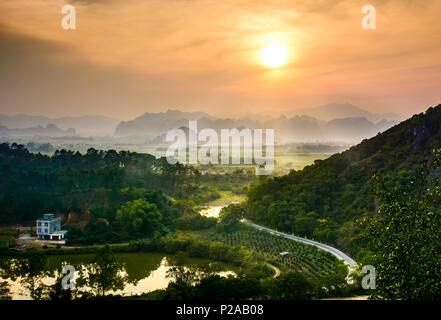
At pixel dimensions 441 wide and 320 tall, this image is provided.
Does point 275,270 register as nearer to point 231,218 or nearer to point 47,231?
point 231,218

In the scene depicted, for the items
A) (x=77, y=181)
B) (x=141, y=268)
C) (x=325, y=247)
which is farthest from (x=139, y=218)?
(x=325, y=247)

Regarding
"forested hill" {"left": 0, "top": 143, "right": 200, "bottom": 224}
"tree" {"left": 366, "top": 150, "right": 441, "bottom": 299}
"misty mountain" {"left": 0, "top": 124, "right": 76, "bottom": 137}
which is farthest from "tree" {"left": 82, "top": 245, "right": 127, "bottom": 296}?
"misty mountain" {"left": 0, "top": 124, "right": 76, "bottom": 137}

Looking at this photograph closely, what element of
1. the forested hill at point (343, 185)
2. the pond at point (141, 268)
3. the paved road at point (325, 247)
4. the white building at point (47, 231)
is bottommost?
the pond at point (141, 268)

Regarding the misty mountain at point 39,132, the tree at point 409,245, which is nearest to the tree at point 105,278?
the tree at point 409,245

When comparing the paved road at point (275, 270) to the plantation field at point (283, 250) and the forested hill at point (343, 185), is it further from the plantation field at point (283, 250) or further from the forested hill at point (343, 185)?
the forested hill at point (343, 185)

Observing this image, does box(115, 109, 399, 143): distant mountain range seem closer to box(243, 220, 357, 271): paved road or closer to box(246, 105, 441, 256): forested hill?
box(246, 105, 441, 256): forested hill

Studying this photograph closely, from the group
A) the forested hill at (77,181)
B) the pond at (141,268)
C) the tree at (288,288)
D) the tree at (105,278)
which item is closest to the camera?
the tree at (288,288)

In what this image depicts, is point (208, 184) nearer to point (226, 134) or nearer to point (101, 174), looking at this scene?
point (101, 174)
